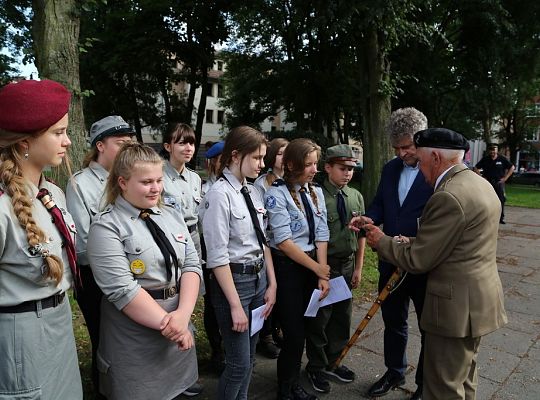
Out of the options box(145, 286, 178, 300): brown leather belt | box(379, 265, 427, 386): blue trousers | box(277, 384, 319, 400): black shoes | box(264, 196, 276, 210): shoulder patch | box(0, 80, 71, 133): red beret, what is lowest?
box(277, 384, 319, 400): black shoes

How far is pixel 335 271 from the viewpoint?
3.45 m

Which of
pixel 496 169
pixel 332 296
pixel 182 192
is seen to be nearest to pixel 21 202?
pixel 182 192

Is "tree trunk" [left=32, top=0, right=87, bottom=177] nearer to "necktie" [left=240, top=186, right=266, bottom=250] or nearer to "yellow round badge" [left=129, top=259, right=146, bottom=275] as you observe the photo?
"necktie" [left=240, top=186, right=266, bottom=250]

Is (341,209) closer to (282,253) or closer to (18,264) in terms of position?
(282,253)

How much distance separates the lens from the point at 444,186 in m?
2.37

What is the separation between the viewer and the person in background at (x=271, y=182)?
3.96 m

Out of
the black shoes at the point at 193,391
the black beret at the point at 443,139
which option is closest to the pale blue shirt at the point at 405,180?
the black beret at the point at 443,139

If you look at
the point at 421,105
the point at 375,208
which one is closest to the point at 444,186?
the point at 375,208

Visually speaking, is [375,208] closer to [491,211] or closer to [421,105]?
[491,211]

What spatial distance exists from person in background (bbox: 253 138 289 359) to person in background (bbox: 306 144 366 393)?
579mm

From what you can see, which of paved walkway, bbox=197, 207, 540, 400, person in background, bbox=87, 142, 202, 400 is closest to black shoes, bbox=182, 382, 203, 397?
paved walkway, bbox=197, 207, 540, 400

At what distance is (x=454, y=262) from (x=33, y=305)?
6.68 ft

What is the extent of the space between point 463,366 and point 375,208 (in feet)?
4.73

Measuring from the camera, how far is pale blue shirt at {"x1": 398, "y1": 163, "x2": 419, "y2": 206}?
3277mm
